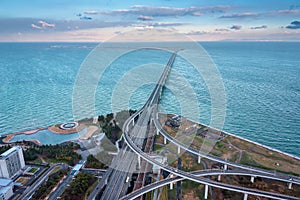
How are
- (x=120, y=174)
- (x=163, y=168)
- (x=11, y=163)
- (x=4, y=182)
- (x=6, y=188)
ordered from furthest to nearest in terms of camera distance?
(x=120, y=174) < (x=11, y=163) < (x=163, y=168) < (x=4, y=182) < (x=6, y=188)

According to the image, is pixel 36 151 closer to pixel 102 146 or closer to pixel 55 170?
pixel 55 170

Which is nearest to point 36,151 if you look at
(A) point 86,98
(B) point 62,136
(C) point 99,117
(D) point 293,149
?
(B) point 62,136

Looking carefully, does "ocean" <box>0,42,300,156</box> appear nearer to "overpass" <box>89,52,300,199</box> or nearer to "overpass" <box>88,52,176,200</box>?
"overpass" <box>89,52,300,199</box>

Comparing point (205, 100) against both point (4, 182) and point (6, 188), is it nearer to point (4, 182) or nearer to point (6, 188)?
point (4, 182)

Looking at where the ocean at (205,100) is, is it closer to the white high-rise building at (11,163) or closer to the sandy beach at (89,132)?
the sandy beach at (89,132)

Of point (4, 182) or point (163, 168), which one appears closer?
point (4, 182)

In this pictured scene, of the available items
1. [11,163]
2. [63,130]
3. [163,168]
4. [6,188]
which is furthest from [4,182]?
[163,168]

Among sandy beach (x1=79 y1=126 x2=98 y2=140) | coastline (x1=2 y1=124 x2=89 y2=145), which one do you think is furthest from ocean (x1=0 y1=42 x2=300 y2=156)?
sandy beach (x1=79 y1=126 x2=98 y2=140)
